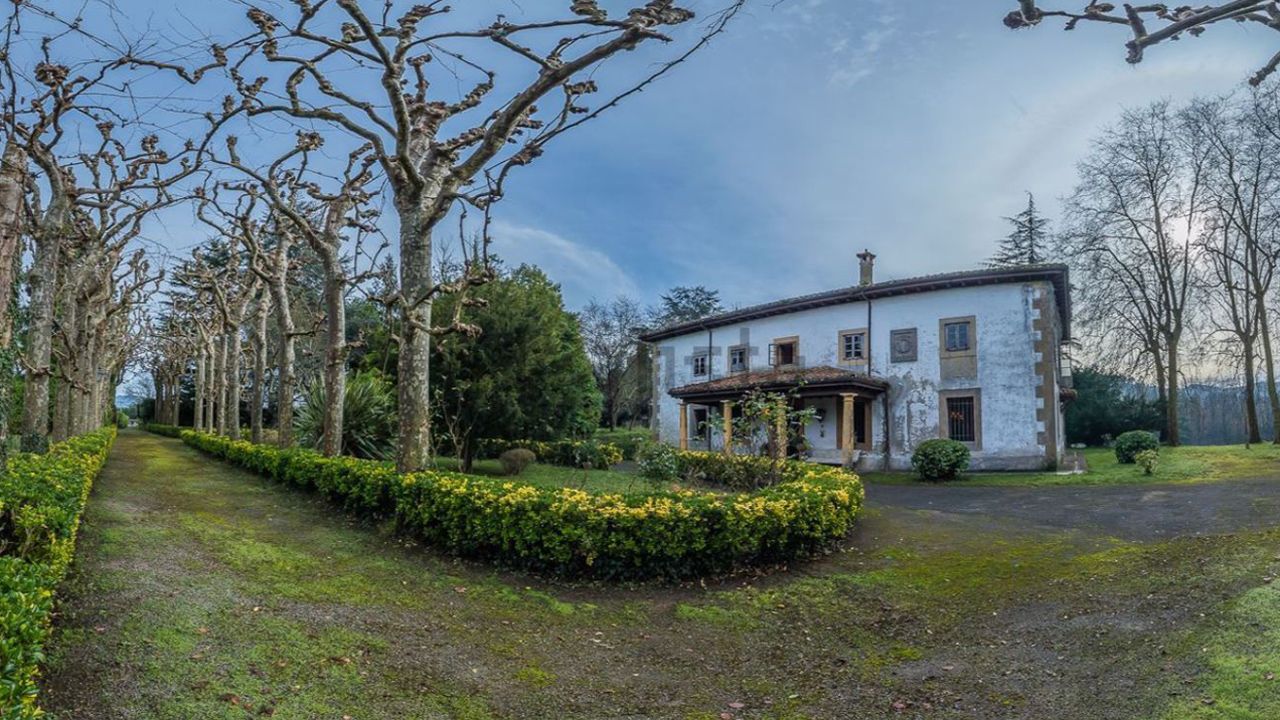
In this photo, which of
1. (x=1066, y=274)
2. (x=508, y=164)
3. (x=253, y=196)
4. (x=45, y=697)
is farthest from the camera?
(x=1066, y=274)

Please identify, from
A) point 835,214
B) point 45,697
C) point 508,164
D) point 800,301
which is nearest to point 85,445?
point 508,164

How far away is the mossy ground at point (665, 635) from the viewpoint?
4348 millimetres

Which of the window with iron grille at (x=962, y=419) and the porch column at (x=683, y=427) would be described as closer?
the window with iron grille at (x=962, y=419)

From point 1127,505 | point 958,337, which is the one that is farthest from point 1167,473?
point 1127,505

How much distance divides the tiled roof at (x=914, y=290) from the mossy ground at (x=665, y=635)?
1342cm

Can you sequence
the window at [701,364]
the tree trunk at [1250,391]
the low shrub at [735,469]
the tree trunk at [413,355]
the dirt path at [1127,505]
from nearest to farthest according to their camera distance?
the dirt path at [1127,505], the tree trunk at [413,355], the low shrub at [735,469], the tree trunk at [1250,391], the window at [701,364]

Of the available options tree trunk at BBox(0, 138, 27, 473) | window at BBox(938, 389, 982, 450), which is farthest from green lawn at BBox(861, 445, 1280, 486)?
tree trunk at BBox(0, 138, 27, 473)

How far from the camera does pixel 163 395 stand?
173 ft

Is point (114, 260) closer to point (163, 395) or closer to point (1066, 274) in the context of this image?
point (1066, 274)

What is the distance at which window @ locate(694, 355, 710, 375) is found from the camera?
2853cm

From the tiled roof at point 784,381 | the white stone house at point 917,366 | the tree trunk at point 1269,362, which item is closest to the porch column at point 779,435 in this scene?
the white stone house at point 917,366

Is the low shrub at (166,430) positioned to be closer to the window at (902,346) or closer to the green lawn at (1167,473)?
the window at (902,346)

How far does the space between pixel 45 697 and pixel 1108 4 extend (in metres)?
6.46

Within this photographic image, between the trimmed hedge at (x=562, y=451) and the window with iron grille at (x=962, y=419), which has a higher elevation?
the window with iron grille at (x=962, y=419)
